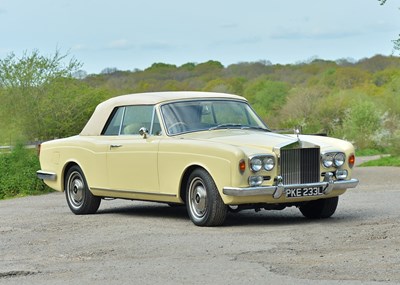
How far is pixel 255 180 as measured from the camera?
12.5 metres

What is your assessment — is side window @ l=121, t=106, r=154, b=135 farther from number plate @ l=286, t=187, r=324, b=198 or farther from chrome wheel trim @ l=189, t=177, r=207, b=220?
number plate @ l=286, t=187, r=324, b=198

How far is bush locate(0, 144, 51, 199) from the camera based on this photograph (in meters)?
23.3

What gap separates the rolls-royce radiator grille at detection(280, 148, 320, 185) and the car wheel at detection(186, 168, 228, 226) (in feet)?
2.79

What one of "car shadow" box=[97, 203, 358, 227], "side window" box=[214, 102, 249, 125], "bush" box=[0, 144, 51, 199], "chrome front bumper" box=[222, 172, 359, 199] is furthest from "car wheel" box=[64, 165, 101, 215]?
"bush" box=[0, 144, 51, 199]

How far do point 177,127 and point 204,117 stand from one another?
403mm

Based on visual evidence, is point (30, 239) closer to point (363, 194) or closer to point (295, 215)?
point (295, 215)

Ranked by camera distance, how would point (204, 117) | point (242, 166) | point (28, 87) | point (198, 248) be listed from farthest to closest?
point (28, 87) → point (204, 117) → point (242, 166) → point (198, 248)

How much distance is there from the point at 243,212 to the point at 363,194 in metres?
3.93

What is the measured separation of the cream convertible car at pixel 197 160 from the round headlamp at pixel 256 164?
1 centimetres

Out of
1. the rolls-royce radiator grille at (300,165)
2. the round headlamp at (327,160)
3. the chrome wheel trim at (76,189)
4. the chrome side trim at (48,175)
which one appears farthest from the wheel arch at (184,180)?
the chrome side trim at (48,175)

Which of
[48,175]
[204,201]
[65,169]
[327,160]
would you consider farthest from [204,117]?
[48,175]

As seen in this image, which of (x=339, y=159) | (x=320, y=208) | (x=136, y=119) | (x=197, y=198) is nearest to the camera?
(x=197, y=198)

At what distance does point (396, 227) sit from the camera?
12141 millimetres

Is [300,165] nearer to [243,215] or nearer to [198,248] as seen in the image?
[243,215]
